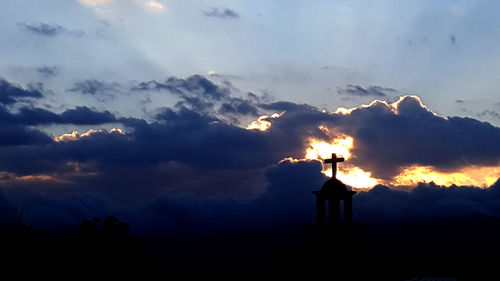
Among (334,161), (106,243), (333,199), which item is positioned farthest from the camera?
(106,243)

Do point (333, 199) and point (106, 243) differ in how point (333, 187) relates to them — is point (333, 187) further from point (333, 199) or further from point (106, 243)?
point (106, 243)

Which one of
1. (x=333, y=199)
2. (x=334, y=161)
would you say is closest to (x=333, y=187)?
(x=333, y=199)

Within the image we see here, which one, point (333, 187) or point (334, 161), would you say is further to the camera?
point (334, 161)

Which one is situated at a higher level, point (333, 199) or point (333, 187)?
point (333, 187)

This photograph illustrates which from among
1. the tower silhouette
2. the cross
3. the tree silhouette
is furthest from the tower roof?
the tree silhouette

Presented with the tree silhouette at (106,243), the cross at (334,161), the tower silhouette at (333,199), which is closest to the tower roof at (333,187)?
the tower silhouette at (333,199)

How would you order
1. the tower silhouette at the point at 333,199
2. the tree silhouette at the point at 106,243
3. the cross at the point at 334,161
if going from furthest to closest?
the tree silhouette at the point at 106,243 < the cross at the point at 334,161 < the tower silhouette at the point at 333,199

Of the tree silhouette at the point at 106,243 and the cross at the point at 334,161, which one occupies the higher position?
the cross at the point at 334,161

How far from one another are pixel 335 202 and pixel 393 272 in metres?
6.49

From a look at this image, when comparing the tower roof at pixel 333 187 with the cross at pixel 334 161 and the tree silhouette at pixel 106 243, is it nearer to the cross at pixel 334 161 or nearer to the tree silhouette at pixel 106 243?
the cross at pixel 334 161

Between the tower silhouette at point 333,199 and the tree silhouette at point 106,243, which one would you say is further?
the tree silhouette at point 106,243

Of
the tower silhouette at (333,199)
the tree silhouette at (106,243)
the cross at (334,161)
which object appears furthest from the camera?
the tree silhouette at (106,243)

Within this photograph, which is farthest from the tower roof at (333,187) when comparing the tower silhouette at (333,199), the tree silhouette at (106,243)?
the tree silhouette at (106,243)

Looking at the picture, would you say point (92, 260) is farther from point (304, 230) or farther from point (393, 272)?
point (393, 272)
